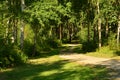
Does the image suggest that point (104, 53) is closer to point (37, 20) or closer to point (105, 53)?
point (105, 53)

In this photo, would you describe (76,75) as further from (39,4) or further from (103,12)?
(103,12)

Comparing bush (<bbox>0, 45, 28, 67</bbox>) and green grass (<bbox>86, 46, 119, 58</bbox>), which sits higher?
bush (<bbox>0, 45, 28, 67</bbox>)

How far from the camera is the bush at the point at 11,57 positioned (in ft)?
82.5

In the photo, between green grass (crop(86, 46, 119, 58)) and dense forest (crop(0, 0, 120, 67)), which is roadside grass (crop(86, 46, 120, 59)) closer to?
green grass (crop(86, 46, 119, 58))

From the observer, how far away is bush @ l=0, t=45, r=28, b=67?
25.2 metres

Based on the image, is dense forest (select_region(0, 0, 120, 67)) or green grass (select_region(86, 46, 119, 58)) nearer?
dense forest (select_region(0, 0, 120, 67))

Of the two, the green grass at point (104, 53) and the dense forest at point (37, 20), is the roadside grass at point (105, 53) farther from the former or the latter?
the dense forest at point (37, 20)

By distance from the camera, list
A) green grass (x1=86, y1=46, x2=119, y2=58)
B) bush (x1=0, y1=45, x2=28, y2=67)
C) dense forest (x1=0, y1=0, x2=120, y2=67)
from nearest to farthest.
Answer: bush (x1=0, y1=45, x2=28, y2=67), dense forest (x1=0, y1=0, x2=120, y2=67), green grass (x1=86, y1=46, x2=119, y2=58)

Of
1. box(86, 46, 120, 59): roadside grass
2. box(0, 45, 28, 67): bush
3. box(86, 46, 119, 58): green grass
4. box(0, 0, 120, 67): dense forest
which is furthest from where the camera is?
box(86, 46, 119, 58): green grass

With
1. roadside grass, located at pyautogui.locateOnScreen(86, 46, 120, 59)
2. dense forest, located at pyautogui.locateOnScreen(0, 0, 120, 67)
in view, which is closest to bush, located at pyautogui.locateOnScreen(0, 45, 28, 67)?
dense forest, located at pyautogui.locateOnScreen(0, 0, 120, 67)

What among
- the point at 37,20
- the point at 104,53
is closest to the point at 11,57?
the point at 37,20

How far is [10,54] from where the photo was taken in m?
26.1

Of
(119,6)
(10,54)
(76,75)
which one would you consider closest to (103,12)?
(119,6)

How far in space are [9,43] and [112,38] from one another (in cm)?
1551
